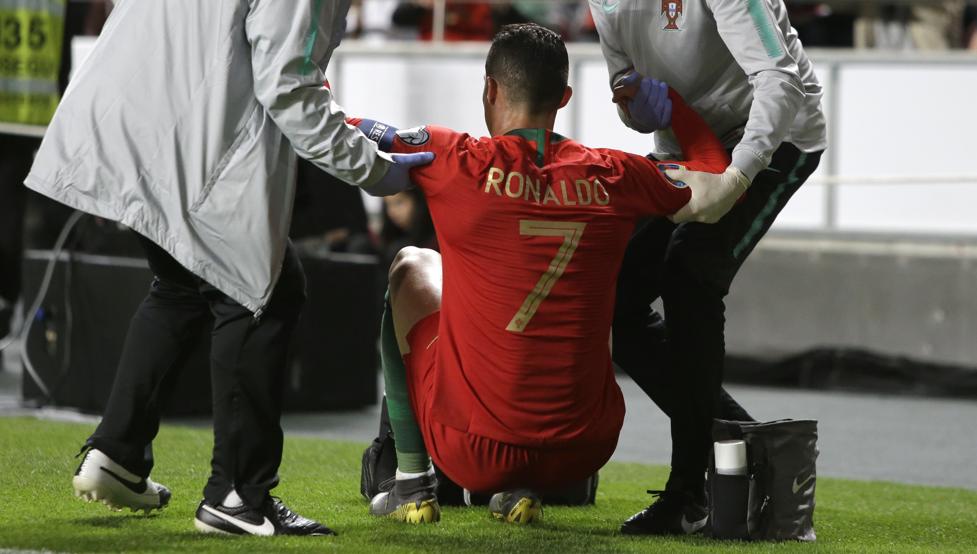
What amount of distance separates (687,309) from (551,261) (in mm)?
514

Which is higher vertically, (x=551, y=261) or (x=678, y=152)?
(x=678, y=152)

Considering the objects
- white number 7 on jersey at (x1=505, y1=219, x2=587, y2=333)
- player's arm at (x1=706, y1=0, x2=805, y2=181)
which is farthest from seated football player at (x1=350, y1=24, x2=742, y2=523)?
player's arm at (x1=706, y1=0, x2=805, y2=181)

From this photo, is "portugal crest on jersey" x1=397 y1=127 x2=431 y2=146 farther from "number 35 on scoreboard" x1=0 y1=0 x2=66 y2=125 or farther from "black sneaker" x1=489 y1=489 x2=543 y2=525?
"number 35 on scoreboard" x1=0 y1=0 x2=66 y2=125

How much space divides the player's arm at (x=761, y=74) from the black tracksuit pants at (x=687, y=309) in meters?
0.22

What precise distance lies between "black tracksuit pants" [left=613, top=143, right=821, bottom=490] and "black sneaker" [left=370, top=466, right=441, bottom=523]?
0.56 m

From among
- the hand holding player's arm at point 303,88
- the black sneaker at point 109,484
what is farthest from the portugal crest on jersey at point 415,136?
the black sneaker at point 109,484

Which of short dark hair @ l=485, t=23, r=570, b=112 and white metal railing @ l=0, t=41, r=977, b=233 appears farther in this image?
white metal railing @ l=0, t=41, r=977, b=233

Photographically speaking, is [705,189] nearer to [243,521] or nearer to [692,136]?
[692,136]

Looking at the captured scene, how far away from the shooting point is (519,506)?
3152mm

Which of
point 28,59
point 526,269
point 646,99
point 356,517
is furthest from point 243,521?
point 28,59

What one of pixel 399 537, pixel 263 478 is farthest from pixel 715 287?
pixel 263 478

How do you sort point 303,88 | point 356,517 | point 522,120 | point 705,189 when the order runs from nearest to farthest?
point 303,88
point 522,120
point 705,189
point 356,517

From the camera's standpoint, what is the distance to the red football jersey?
109 inches

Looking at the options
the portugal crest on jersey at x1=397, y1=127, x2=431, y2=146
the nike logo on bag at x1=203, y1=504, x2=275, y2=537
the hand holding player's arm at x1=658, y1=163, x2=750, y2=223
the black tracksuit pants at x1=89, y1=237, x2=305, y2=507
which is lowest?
the nike logo on bag at x1=203, y1=504, x2=275, y2=537
